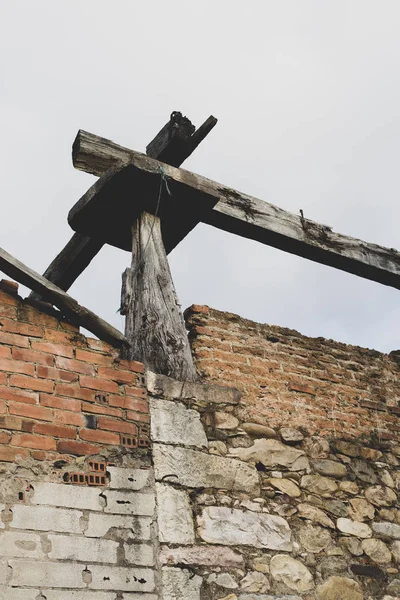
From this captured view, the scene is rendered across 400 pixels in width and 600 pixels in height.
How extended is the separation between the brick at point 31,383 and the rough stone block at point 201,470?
0.62 meters

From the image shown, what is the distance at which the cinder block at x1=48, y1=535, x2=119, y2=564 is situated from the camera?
11.1ft

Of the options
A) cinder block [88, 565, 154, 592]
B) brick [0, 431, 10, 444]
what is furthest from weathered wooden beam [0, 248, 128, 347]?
cinder block [88, 565, 154, 592]

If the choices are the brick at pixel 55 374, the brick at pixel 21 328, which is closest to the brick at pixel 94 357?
the brick at pixel 55 374

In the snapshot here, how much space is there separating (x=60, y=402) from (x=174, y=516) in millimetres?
775

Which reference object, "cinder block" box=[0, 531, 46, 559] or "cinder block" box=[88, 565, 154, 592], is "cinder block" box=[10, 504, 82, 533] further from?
"cinder block" box=[88, 565, 154, 592]

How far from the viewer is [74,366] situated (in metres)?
3.96

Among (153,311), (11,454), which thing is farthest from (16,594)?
(153,311)

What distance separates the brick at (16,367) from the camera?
3.73 meters

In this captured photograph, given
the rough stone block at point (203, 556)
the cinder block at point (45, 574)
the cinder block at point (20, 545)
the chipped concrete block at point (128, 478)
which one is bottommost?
the cinder block at point (45, 574)

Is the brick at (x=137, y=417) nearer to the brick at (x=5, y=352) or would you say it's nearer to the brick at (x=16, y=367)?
the brick at (x=16, y=367)

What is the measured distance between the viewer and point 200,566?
373cm

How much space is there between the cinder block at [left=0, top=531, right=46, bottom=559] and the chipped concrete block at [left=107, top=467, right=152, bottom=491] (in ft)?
1.57

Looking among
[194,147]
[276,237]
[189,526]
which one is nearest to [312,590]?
[189,526]

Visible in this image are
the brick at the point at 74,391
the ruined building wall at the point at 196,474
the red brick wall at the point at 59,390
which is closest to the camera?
the ruined building wall at the point at 196,474
